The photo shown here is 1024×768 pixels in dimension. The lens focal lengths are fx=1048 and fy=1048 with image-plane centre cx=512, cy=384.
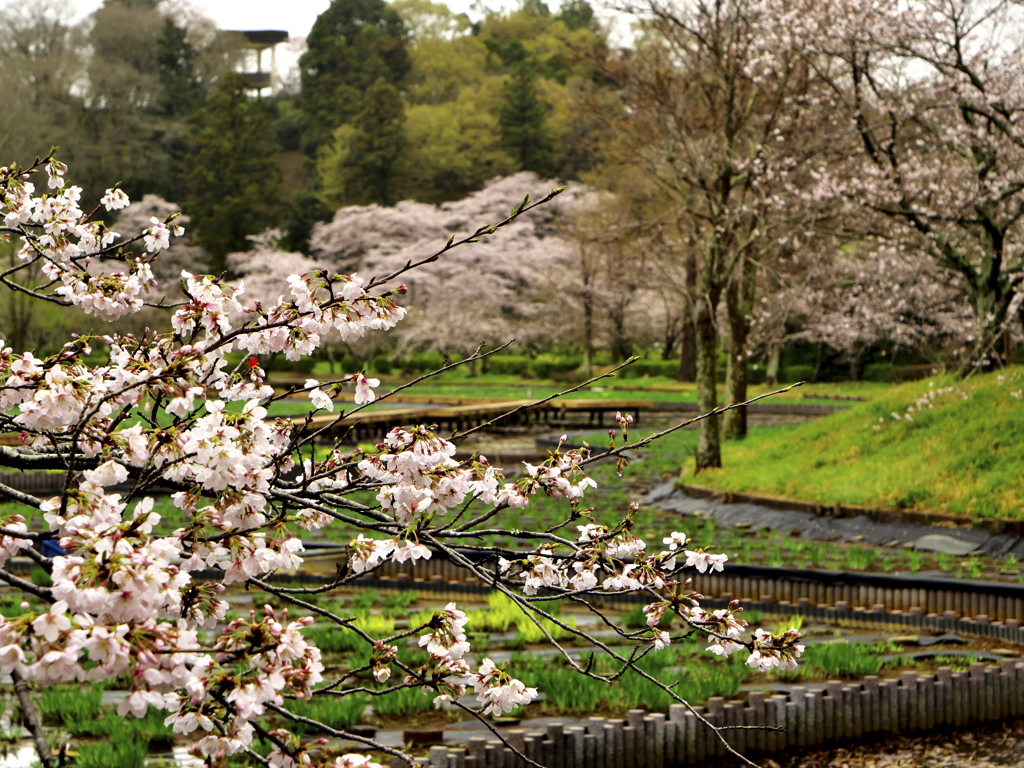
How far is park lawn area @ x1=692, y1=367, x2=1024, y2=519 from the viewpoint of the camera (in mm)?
12109

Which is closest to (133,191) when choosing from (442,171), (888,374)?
(442,171)

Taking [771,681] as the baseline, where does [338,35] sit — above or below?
above

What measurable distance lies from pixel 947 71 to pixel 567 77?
49118mm

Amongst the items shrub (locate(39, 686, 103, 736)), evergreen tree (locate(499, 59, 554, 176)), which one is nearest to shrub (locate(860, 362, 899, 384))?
evergreen tree (locate(499, 59, 554, 176))

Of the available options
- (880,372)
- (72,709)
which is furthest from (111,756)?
(880,372)

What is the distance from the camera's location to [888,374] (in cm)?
3825

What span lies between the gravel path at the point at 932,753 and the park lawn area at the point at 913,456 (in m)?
5.72

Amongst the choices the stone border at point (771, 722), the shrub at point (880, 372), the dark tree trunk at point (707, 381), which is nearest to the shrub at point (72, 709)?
the stone border at point (771, 722)

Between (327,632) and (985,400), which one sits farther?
(985,400)

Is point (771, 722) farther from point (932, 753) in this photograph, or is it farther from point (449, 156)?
point (449, 156)

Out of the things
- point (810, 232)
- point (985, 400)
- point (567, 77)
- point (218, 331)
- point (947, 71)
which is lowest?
point (985, 400)

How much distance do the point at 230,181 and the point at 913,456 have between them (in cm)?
4005

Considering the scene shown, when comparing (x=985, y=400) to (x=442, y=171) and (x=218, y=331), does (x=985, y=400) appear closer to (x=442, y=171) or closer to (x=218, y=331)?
(x=218, y=331)

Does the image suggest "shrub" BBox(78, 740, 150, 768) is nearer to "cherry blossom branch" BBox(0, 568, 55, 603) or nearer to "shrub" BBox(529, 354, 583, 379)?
"cherry blossom branch" BBox(0, 568, 55, 603)
